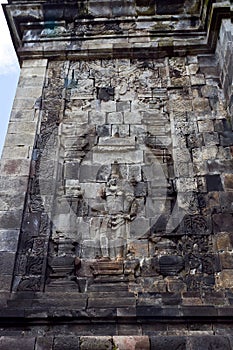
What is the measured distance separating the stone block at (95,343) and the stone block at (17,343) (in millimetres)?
642

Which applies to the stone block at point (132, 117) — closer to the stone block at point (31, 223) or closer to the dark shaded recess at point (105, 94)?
the dark shaded recess at point (105, 94)

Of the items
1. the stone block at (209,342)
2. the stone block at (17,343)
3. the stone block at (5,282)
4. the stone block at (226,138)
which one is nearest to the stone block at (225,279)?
the stone block at (209,342)

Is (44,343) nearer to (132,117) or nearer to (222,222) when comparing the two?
(222,222)

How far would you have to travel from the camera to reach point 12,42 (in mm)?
9750

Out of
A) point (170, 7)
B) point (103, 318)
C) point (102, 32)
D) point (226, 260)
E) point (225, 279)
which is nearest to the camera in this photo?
point (103, 318)

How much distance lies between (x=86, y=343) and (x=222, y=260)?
2314mm

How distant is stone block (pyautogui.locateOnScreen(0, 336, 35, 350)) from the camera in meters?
5.31

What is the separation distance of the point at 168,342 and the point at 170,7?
24.5 ft

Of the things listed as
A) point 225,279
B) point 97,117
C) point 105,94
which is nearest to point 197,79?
point 105,94

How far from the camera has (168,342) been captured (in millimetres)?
5332

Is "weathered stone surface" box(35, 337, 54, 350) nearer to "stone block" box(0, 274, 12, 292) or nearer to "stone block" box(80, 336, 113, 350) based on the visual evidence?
"stone block" box(80, 336, 113, 350)

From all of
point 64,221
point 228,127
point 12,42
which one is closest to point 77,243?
point 64,221

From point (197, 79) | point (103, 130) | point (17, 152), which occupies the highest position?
point (197, 79)

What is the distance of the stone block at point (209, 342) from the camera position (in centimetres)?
528
